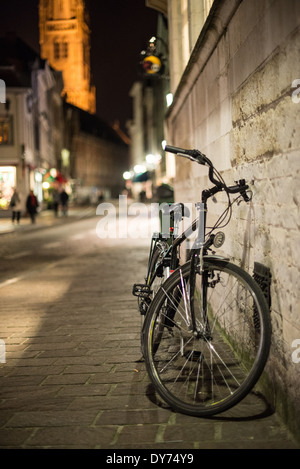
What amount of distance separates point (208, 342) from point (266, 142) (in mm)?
1351

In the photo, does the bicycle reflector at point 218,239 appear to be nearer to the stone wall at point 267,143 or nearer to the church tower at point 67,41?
the stone wall at point 267,143

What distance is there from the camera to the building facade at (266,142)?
3342 mm

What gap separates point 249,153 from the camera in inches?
175

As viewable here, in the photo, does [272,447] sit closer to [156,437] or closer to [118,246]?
[156,437]

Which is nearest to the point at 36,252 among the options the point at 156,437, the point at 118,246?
the point at 118,246

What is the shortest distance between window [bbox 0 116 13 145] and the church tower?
7594 centimetres

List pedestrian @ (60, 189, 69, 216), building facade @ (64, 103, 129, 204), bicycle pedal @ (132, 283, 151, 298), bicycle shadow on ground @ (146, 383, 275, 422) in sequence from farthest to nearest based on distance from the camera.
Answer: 1. building facade @ (64, 103, 129, 204)
2. pedestrian @ (60, 189, 69, 216)
3. bicycle pedal @ (132, 283, 151, 298)
4. bicycle shadow on ground @ (146, 383, 275, 422)

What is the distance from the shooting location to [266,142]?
153 inches

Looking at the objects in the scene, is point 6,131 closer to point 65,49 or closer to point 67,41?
point 67,41

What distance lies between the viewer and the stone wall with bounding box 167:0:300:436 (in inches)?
131

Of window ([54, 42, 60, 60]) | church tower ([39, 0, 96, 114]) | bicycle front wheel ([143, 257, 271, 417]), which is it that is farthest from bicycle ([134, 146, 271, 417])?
window ([54, 42, 60, 60])

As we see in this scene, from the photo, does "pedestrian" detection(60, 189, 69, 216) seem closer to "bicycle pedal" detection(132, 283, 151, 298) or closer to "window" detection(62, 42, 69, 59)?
"bicycle pedal" detection(132, 283, 151, 298)

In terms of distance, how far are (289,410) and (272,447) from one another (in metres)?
0.29

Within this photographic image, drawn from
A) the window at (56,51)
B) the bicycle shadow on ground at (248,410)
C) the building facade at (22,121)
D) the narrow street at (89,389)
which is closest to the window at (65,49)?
the window at (56,51)
